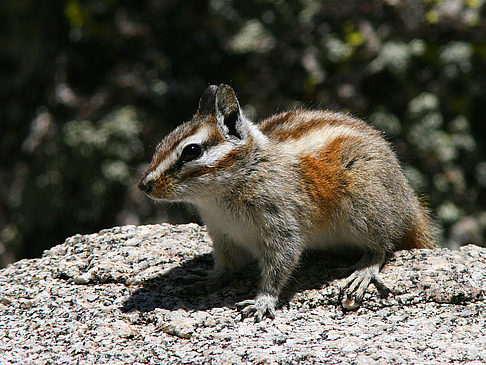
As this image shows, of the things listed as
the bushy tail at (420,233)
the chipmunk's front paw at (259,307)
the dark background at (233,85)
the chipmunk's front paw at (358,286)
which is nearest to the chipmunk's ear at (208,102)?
the chipmunk's front paw at (259,307)

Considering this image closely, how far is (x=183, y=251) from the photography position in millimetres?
5137

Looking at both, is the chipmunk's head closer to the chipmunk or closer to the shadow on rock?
the chipmunk

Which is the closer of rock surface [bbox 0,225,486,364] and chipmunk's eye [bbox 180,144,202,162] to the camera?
rock surface [bbox 0,225,486,364]

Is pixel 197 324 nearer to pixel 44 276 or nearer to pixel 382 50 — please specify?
pixel 44 276

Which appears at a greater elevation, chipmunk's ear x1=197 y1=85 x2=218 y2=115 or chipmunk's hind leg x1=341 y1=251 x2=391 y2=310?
chipmunk's ear x1=197 y1=85 x2=218 y2=115

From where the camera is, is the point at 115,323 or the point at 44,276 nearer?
the point at 115,323

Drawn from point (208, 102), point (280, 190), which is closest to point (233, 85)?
point (208, 102)

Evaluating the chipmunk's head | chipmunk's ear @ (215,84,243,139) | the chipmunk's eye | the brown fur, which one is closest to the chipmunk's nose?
the chipmunk's head

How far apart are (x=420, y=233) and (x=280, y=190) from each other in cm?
143

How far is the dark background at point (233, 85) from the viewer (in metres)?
7.46

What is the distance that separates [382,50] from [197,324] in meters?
4.87

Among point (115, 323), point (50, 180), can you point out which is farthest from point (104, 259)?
point (50, 180)

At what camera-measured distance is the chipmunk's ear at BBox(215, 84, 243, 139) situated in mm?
4418

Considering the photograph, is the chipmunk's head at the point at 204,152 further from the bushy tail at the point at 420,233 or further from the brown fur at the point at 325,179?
the bushy tail at the point at 420,233
